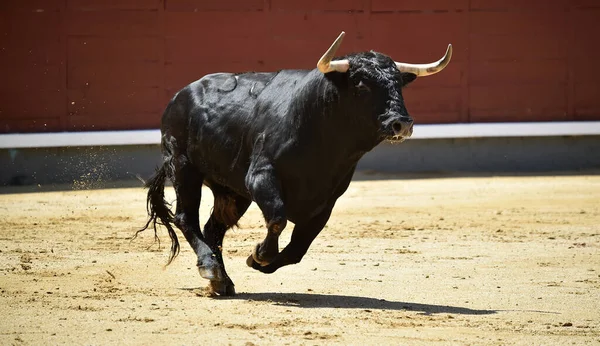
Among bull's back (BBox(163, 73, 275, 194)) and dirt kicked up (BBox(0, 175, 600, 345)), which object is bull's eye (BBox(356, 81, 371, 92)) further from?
dirt kicked up (BBox(0, 175, 600, 345))

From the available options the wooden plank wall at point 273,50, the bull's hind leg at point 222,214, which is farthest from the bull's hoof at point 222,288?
the wooden plank wall at point 273,50

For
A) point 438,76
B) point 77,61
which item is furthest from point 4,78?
point 438,76

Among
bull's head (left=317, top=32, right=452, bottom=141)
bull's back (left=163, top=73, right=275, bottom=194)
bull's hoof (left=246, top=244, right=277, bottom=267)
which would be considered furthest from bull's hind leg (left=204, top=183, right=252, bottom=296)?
bull's head (left=317, top=32, right=452, bottom=141)

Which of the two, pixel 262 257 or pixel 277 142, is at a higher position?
pixel 277 142

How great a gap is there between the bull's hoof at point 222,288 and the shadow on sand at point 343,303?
0.14 ft

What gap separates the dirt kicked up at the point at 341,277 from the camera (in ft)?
15.2

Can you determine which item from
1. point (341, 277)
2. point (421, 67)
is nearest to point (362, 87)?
point (421, 67)

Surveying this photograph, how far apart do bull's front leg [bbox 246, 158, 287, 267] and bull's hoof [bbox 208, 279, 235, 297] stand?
0.70ft

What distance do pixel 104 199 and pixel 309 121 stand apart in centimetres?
464

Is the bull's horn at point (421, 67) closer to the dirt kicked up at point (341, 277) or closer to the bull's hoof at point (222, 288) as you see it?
the dirt kicked up at point (341, 277)

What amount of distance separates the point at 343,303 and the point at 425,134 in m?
6.35

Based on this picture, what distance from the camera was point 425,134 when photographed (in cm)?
1154

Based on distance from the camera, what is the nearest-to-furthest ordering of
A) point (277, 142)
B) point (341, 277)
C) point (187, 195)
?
point (277, 142) < point (187, 195) < point (341, 277)

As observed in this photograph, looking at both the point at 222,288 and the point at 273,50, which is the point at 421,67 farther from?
the point at 273,50
